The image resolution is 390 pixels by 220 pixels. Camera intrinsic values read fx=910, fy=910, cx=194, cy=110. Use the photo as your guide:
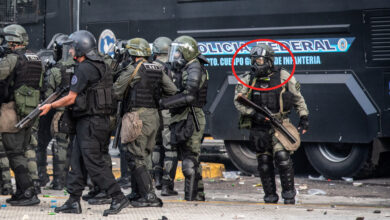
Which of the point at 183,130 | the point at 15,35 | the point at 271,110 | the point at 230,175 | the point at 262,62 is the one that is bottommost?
the point at 230,175

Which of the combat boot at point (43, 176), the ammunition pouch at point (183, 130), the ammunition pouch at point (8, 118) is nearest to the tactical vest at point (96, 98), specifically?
the ammunition pouch at point (8, 118)

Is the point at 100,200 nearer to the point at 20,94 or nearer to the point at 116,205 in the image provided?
the point at 116,205

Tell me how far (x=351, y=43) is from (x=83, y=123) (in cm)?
571

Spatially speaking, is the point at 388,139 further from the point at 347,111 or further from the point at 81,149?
the point at 81,149

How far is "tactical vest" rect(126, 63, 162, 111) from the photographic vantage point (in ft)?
31.4

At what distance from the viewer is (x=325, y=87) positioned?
44.1 feet

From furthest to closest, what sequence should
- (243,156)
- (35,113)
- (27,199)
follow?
(243,156), (27,199), (35,113)

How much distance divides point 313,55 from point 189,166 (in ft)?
12.5

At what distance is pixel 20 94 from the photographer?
10.1 metres

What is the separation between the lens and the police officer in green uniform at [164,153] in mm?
11570

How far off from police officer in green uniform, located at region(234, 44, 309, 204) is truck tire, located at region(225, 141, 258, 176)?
3.82 metres

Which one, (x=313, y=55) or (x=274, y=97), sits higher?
(x=313, y=55)

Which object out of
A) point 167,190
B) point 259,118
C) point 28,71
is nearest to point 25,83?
point 28,71

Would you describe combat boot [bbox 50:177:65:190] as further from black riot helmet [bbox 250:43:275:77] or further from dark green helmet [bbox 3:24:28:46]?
black riot helmet [bbox 250:43:275:77]
